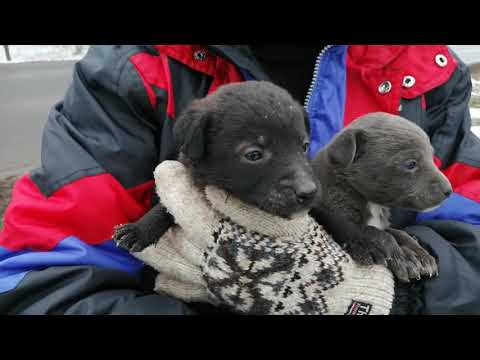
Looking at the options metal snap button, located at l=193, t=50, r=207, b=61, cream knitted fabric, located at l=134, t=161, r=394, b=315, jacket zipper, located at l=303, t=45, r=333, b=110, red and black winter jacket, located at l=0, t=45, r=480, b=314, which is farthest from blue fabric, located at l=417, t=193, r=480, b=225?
metal snap button, located at l=193, t=50, r=207, b=61

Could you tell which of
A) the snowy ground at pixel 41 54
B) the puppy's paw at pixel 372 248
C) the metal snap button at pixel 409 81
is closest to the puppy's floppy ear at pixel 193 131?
the puppy's paw at pixel 372 248

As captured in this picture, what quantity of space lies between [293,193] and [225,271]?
1.48 feet

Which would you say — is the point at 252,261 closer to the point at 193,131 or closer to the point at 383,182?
the point at 193,131

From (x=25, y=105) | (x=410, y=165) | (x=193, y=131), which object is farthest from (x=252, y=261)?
(x=25, y=105)

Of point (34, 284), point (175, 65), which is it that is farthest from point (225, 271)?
Result: point (175, 65)

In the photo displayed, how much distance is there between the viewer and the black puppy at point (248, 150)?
2.03m

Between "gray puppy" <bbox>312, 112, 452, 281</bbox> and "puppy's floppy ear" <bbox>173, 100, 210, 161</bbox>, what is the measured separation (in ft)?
2.30

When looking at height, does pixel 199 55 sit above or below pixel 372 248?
above

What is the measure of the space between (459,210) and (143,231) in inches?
66.2

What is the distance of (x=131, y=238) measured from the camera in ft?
7.00

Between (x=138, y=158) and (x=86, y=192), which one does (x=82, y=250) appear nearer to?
(x=86, y=192)

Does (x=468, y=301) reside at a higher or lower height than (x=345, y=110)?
lower
